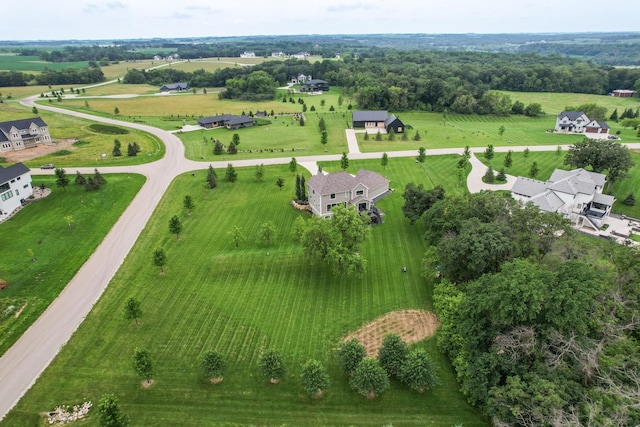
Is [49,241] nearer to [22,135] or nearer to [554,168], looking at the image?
[22,135]

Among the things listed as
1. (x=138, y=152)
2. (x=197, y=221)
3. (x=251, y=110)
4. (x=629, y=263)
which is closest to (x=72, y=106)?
(x=251, y=110)

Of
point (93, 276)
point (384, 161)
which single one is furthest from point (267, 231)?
point (384, 161)

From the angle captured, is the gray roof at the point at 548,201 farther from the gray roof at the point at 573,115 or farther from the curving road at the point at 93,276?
the gray roof at the point at 573,115

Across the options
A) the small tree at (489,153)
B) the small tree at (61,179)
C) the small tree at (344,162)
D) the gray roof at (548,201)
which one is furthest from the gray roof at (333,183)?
the small tree at (61,179)

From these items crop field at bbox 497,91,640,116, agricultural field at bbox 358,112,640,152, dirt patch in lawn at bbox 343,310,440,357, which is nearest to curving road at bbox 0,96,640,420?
agricultural field at bbox 358,112,640,152

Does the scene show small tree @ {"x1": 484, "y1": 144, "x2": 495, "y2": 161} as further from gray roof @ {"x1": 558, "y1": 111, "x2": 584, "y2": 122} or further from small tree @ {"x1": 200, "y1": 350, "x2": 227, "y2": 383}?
small tree @ {"x1": 200, "y1": 350, "x2": 227, "y2": 383}
